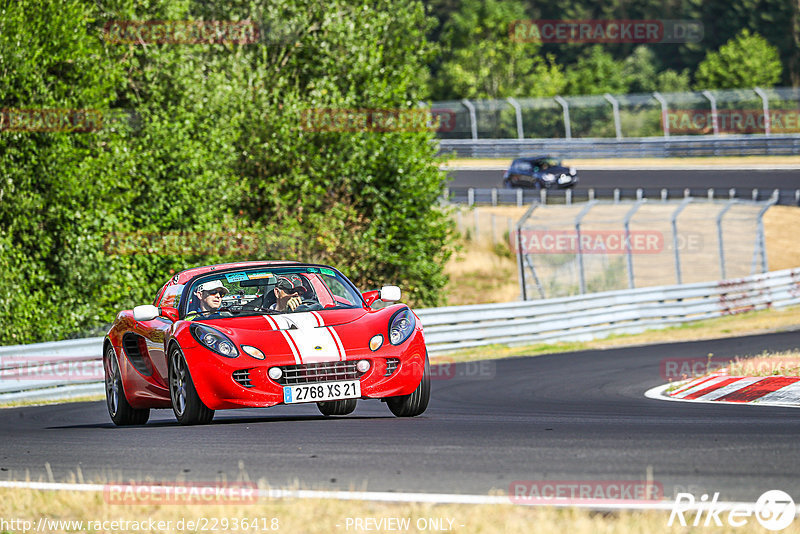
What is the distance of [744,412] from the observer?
8594 mm

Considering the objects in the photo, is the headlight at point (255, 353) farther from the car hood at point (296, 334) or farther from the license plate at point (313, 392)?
the license plate at point (313, 392)

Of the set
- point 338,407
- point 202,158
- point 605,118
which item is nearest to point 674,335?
point 202,158

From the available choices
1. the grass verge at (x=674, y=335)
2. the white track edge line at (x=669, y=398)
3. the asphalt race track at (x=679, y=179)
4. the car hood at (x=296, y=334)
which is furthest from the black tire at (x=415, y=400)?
the asphalt race track at (x=679, y=179)

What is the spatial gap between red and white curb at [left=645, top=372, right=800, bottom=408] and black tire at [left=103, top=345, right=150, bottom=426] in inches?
190

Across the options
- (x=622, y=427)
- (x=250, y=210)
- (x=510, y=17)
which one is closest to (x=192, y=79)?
(x=250, y=210)

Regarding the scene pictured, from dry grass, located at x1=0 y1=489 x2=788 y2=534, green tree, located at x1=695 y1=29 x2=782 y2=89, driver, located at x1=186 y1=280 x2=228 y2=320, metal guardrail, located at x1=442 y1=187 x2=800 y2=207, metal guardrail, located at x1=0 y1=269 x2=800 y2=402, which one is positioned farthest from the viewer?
green tree, located at x1=695 y1=29 x2=782 y2=89

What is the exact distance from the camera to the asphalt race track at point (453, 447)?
5.62 metres

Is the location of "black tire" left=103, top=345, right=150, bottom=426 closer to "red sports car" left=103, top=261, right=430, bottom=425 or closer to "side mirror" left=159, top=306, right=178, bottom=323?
"red sports car" left=103, top=261, right=430, bottom=425

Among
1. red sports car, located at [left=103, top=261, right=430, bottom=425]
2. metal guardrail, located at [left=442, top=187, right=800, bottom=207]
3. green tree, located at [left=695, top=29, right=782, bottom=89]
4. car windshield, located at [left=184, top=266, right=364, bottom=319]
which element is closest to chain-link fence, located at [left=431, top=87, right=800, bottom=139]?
green tree, located at [left=695, top=29, right=782, bottom=89]

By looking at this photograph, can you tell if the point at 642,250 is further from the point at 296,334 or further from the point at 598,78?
the point at 598,78

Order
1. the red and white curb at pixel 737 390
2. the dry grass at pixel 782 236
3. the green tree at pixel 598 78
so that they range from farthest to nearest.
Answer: the green tree at pixel 598 78, the dry grass at pixel 782 236, the red and white curb at pixel 737 390

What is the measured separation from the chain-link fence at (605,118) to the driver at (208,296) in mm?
38751

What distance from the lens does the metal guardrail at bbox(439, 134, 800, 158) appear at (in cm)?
4753

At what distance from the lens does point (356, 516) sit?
489 cm
